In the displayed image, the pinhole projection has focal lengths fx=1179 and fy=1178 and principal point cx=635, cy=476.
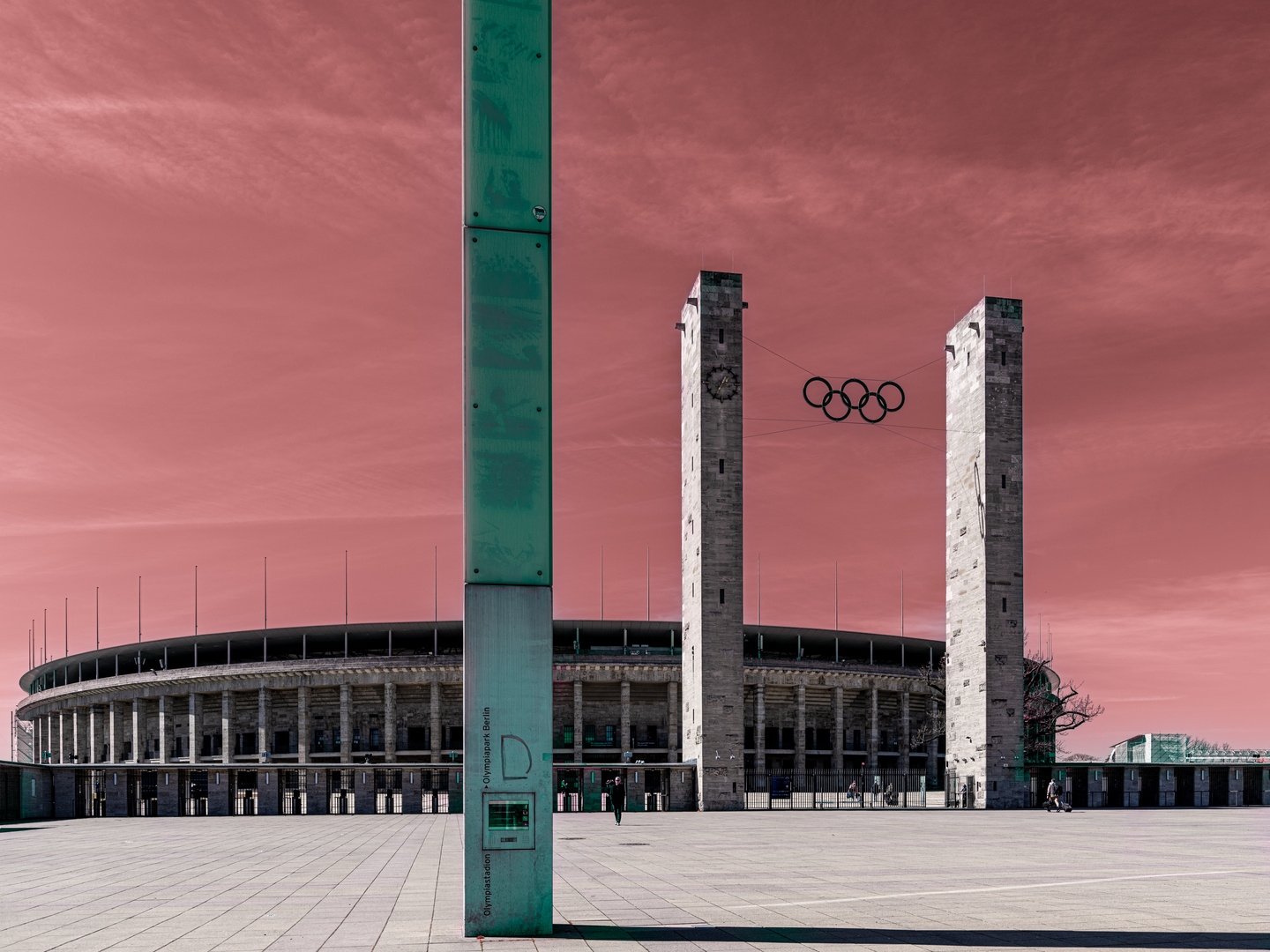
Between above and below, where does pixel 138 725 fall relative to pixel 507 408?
below

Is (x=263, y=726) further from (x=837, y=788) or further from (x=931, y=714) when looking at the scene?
(x=931, y=714)

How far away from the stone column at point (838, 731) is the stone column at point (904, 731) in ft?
15.7

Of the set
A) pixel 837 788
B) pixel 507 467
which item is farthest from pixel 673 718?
pixel 507 467

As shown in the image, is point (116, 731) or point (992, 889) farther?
point (116, 731)

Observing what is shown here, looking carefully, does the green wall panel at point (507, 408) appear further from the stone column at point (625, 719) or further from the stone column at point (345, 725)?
the stone column at point (345, 725)

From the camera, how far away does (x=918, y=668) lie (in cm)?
8838

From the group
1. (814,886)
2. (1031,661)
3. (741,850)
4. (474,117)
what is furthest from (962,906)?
(1031,661)

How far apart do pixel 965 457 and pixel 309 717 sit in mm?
49352

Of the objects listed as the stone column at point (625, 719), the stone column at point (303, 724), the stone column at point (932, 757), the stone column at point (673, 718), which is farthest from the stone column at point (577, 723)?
the stone column at point (932, 757)

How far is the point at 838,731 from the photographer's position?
8450cm

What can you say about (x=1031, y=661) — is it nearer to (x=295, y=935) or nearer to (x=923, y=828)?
(x=923, y=828)

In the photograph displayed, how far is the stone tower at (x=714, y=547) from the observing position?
4972cm

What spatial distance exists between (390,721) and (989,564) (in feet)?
142

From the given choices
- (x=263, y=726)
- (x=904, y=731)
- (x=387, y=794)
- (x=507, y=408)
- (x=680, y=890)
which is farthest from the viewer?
(x=904, y=731)
